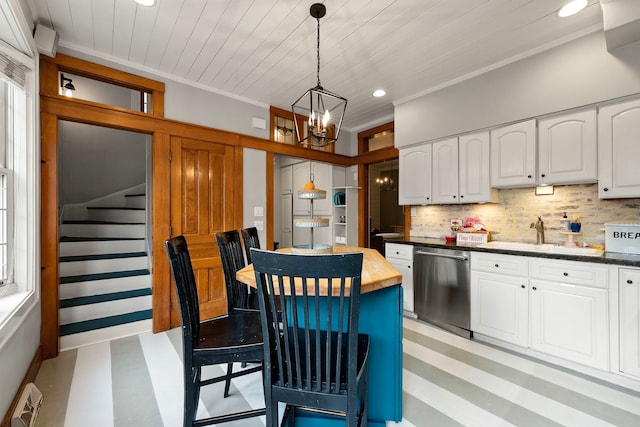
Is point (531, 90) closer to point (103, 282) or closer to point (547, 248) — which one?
point (547, 248)

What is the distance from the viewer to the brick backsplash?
8.43 ft

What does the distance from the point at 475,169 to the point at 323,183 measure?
8.24 ft

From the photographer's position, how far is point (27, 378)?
1966 millimetres

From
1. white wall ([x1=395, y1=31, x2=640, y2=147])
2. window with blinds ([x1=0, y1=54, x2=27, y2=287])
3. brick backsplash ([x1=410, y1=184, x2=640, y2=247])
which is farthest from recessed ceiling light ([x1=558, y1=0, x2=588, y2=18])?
window with blinds ([x1=0, y1=54, x2=27, y2=287])

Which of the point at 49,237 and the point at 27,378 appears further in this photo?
the point at 49,237

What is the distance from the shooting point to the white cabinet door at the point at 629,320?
1.98m

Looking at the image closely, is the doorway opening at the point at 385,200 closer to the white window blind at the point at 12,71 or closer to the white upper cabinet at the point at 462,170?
the white upper cabinet at the point at 462,170

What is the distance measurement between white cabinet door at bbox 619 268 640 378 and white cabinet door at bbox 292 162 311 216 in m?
4.08

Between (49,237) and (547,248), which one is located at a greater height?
(49,237)

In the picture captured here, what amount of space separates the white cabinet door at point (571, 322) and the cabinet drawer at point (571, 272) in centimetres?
4

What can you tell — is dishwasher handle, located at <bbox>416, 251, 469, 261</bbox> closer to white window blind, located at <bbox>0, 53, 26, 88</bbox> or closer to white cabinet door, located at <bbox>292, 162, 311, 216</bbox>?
white cabinet door, located at <bbox>292, 162, 311, 216</bbox>

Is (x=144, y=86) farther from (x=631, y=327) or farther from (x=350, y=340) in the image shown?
(x=631, y=327)

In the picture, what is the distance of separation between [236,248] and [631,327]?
2.92 meters

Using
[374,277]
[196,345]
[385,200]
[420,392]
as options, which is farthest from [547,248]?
[385,200]
